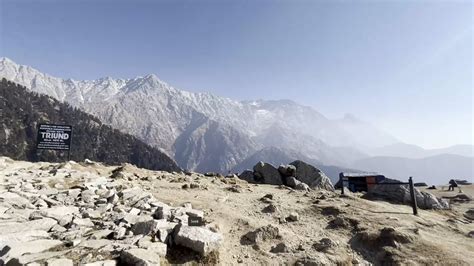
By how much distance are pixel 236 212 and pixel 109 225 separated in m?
6.40

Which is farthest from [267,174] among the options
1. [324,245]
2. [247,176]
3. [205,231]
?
[205,231]

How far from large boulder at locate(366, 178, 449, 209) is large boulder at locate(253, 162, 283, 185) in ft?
37.2

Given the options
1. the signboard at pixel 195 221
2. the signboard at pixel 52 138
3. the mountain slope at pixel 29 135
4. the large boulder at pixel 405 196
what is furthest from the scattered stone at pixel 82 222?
the mountain slope at pixel 29 135

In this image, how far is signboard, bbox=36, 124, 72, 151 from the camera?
1340 inches

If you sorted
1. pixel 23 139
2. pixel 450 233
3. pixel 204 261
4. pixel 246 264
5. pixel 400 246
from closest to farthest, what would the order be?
1. pixel 204 261
2. pixel 246 264
3. pixel 400 246
4. pixel 450 233
5. pixel 23 139

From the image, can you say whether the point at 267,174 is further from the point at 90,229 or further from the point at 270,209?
the point at 90,229

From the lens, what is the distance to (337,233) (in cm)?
1332

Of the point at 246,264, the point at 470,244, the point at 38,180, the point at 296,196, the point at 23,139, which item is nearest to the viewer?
the point at 246,264

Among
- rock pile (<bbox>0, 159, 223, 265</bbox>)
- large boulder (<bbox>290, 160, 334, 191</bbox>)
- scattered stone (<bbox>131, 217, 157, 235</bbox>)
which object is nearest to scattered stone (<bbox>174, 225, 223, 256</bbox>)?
rock pile (<bbox>0, 159, 223, 265</bbox>)

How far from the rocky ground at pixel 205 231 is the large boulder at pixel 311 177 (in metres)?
15.4

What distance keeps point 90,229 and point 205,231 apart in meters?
4.24

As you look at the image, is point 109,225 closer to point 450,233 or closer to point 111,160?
point 450,233

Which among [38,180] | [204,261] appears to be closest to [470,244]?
[204,261]

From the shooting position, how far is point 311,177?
114ft
